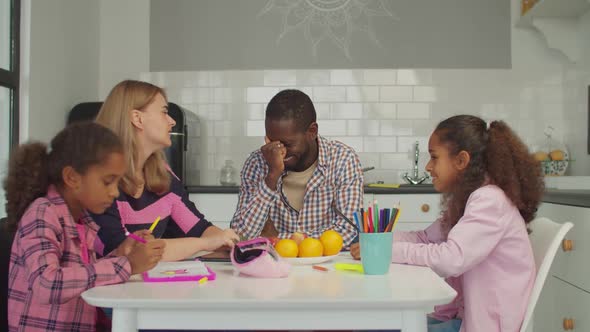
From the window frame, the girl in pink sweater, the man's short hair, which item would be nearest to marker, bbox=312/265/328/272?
the girl in pink sweater

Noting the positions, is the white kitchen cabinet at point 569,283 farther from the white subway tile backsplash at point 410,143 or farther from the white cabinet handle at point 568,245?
the white subway tile backsplash at point 410,143

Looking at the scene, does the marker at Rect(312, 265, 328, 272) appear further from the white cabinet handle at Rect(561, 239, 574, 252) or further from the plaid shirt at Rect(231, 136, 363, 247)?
the white cabinet handle at Rect(561, 239, 574, 252)

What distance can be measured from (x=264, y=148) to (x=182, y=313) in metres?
1.11

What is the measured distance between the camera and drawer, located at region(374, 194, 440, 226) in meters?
3.60

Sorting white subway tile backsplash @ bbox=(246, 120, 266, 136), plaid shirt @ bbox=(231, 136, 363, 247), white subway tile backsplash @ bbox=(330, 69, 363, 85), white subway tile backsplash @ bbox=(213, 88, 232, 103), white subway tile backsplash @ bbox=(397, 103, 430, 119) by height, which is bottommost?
plaid shirt @ bbox=(231, 136, 363, 247)

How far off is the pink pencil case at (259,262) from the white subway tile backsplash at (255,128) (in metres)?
2.78

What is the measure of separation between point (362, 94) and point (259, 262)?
2914 mm

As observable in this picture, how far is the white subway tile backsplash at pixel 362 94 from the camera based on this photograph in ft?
13.8

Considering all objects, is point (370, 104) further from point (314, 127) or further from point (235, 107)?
point (314, 127)

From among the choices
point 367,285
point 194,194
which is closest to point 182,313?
point 367,285

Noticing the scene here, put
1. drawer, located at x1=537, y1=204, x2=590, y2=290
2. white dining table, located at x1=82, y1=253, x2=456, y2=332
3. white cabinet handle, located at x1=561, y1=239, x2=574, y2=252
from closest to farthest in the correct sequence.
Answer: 1. white dining table, located at x1=82, y1=253, x2=456, y2=332
2. drawer, located at x1=537, y1=204, x2=590, y2=290
3. white cabinet handle, located at x1=561, y1=239, x2=574, y2=252

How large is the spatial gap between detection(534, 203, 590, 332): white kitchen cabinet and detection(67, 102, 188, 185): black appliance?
1962 millimetres

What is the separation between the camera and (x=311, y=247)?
1666mm

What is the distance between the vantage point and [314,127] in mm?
2371
